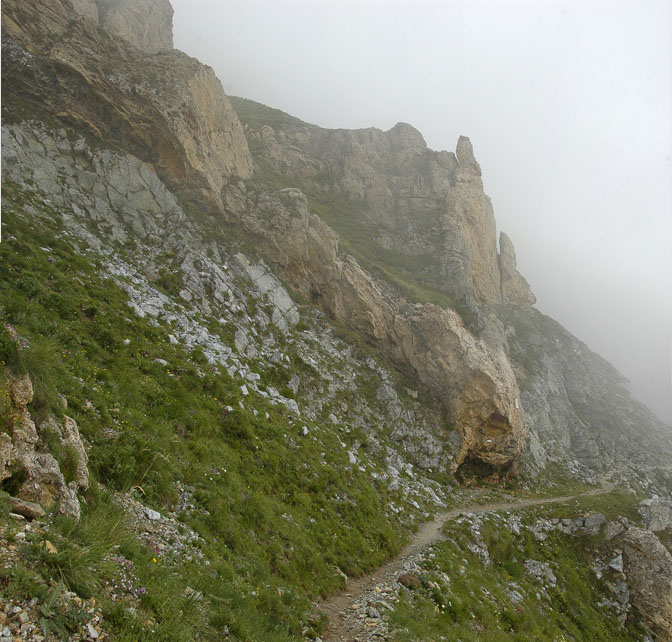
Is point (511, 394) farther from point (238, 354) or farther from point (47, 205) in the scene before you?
point (47, 205)

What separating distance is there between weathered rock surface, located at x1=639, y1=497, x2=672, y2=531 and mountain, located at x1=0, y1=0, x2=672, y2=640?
0.61 ft

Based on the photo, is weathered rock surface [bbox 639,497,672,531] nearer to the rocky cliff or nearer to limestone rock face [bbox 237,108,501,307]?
the rocky cliff

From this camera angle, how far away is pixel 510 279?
78875mm

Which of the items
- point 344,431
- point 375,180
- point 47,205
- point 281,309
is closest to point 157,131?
point 47,205

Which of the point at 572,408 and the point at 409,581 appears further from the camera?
the point at 572,408

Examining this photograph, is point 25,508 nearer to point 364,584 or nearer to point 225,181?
point 364,584

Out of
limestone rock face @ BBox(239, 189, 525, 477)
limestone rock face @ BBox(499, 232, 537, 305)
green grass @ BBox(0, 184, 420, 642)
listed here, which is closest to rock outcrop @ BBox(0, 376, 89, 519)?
green grass @ BBox(0, 184, 420, 642)

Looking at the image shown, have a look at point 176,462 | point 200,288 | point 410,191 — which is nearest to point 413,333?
point 200,288

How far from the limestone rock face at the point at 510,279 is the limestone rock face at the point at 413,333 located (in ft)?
137

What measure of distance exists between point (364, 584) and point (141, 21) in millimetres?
78199

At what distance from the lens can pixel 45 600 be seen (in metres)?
4.43

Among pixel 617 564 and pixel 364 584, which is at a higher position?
pixel 617 564

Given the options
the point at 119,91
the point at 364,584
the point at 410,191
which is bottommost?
the point at 364,584

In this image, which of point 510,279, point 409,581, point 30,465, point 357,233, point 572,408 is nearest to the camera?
point 30,465
